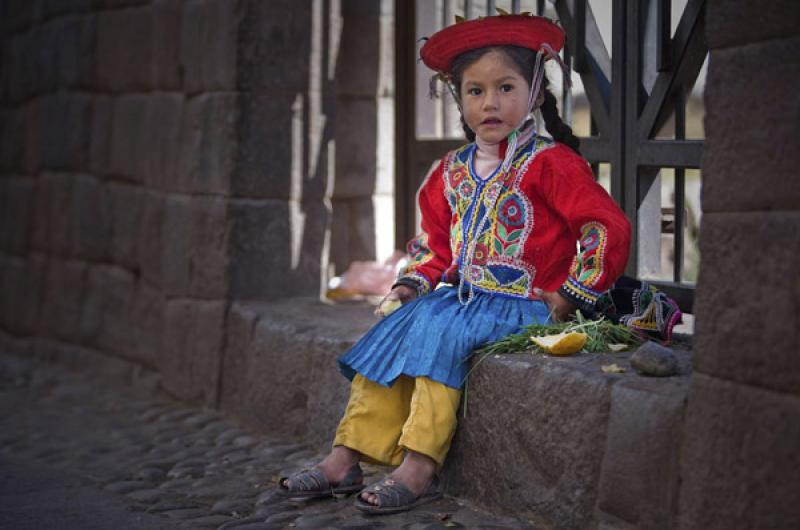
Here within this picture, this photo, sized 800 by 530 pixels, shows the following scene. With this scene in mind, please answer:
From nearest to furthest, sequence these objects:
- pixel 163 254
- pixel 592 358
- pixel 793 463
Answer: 1. pixel 793 463
2. pixel 592 358
3. pixel 163 254

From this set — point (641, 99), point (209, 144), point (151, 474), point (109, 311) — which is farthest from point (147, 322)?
point (641, 99)

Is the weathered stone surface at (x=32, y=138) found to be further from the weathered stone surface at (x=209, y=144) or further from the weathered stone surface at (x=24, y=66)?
the weathered stone surface at (x=209, y=144)

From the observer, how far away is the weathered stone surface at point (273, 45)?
5.57 m

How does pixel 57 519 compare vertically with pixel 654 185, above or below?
below

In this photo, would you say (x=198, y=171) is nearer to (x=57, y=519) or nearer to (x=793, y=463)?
(x=57, y=519)

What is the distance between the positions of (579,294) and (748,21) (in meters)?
1.17

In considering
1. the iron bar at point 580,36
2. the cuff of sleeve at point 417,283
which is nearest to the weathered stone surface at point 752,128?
the cuff of sleeve at point 417,283

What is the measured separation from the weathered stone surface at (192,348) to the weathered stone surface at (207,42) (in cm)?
101

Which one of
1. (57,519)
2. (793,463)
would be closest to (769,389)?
(793,463)

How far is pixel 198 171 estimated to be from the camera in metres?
5.81

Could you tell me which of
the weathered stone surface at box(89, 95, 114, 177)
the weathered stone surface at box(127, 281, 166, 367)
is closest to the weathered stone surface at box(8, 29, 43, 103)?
the weathered stone surface at box(89, 95, 114, 177)

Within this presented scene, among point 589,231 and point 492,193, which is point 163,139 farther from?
point 589,231

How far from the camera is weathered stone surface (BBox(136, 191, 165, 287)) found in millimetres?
6305

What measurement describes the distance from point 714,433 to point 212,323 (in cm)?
314
